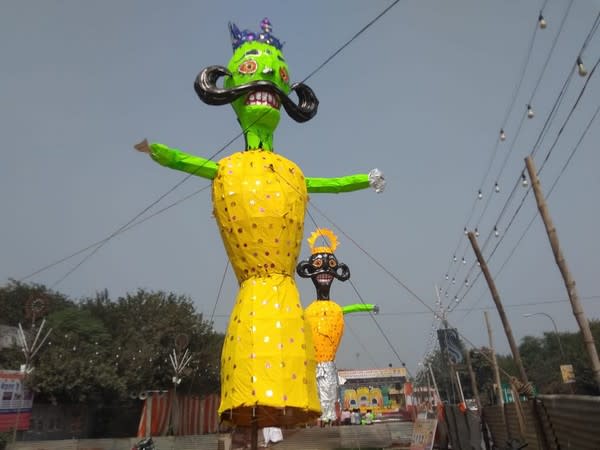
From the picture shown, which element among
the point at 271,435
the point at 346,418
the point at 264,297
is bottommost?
the point at 271,435

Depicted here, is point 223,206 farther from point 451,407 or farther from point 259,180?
point 451,407

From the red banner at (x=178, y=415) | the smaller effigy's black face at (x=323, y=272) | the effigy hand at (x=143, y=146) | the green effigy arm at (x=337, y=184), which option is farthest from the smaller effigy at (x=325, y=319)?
the effigy hand at (x=143, y=146)

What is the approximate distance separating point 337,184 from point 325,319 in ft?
31.6

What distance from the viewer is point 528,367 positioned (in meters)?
61.4

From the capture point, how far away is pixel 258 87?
813cm

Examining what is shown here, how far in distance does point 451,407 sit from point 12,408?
14722 mm

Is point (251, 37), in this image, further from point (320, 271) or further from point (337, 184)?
point (320, 271)

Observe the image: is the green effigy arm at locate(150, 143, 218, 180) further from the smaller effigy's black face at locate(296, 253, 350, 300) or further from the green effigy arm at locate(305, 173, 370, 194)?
the smaller effigy's black face at locate(296, 253, 350, 300)

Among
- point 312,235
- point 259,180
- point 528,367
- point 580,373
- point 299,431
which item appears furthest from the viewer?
point 528,367

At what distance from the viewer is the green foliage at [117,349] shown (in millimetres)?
19812

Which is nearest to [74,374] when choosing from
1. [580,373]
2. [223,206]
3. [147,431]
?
[147,431]

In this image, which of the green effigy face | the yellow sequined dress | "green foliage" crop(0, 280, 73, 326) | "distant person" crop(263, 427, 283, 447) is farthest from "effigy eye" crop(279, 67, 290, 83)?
"green foliage" crop(0, 280, 73, 326)

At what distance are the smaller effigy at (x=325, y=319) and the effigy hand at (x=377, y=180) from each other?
865cm

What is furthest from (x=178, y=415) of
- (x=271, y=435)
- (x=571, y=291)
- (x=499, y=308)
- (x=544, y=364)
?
(x=544, y=364)
